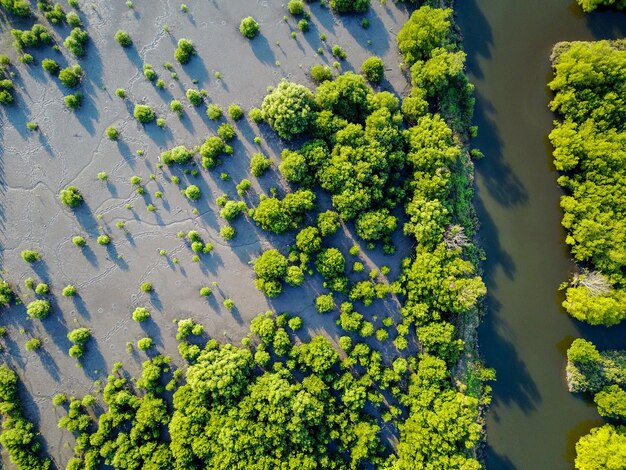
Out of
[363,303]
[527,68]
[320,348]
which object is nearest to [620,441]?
[363,303]

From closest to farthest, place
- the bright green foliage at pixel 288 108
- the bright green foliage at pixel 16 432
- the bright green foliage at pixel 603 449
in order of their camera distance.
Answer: the bright green foliage at pixel 603 449
the bright green foliage at pixel 288 108
the bright green foliage at pixel 16 432

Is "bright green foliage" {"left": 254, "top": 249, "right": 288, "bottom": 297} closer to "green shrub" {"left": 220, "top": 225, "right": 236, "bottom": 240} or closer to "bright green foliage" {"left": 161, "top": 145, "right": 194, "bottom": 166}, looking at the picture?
"green shrub" {"left": 220, "top": 225, "right": 236, "bottom": 240}

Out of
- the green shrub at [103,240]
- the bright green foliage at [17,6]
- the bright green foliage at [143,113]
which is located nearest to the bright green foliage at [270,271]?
the green shrub at [103,240]

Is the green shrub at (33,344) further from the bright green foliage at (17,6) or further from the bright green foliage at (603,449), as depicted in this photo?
the bright green foliage at (603,449)

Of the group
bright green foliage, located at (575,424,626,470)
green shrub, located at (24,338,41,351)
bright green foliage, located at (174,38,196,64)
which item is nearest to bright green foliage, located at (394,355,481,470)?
bright green foliage, located at (575,424,626,470)

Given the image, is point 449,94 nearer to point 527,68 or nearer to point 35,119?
point 527,68
